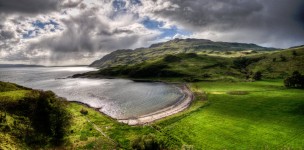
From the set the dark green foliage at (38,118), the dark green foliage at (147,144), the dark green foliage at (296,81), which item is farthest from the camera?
the dark green foliage at (296,81)

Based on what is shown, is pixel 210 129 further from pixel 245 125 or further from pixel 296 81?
pixel 296 81

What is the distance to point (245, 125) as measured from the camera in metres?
68.8

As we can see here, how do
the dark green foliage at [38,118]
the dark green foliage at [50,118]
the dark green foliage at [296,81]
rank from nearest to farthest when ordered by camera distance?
the dark green foliage at [38,118] → the dark green foliage at [50,118] → the dark green foliage at [296,81]

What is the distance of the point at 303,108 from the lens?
3250 inches

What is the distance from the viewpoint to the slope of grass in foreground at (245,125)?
56656mm

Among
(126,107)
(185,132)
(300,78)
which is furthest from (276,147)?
(300,78)

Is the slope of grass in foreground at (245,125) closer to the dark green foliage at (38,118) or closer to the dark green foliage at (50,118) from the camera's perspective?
the dark green foliage at (50,118)

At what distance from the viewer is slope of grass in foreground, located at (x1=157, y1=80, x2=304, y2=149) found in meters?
56.7

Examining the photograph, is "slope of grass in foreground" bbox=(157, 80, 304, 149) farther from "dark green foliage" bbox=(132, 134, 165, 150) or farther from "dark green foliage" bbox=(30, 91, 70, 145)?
"dark green foliage" bbox=(30, 91, 70, 145)

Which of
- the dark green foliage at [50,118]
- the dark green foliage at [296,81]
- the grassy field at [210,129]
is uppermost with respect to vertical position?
the dark green foliage at [296,81]

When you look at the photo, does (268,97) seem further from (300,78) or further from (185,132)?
(185,132)

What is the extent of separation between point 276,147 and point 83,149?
45.9 metres

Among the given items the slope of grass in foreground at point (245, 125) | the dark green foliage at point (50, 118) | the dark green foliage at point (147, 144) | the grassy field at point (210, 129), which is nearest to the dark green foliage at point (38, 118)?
the dark green foliage at point (50, 118)

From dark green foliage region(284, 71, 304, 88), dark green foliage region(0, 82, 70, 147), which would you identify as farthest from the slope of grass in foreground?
dark green foliage region(284, 71, 304, 88)
